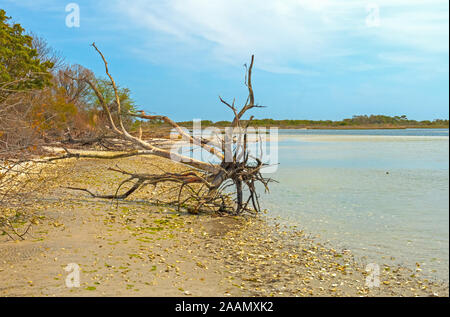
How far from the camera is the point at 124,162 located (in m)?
21.0

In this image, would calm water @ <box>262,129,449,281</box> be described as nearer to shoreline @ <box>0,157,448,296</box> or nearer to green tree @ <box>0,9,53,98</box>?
shoreline @ <box>0,157,448,296</box>

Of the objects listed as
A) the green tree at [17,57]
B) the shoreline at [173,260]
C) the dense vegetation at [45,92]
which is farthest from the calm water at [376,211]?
the green tree at [17,57]

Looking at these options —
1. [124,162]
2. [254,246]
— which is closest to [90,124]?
[124,162]

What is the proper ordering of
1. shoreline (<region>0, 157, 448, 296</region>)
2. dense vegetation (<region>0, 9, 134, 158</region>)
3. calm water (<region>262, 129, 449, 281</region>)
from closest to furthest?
shoreline (<region>0, 157, 448, 296</region>) → calm water (<region>262, 129, 449, 281</region>) → dense vegetation (<region>0, 9, 134, 158</region>)

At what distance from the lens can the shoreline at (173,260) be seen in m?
5.11

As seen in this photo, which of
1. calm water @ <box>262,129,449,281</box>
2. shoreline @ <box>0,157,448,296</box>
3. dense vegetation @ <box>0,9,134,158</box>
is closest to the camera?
shoreline @ <box>0,157,448,296</box>

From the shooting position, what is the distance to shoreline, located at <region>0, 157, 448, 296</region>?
511 cm

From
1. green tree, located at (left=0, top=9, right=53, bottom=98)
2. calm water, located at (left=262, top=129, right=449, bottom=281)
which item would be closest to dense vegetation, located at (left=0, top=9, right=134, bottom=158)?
green tree, located at (left=0, top=9, right=53, bottom=98)

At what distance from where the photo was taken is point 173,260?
20.4ft

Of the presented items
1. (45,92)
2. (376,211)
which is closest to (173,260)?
(376,211)

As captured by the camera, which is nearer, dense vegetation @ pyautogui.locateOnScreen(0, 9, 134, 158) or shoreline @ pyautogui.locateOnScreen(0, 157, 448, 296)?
shoreline @ pyautogui.locateOnScreen(0, 157, 448, 296)

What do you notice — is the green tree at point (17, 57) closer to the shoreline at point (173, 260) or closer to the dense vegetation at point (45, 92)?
the dense vegetation at point (45, 92)

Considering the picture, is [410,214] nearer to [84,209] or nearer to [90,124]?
[84,209]

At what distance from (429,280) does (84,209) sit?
21.7 feet
